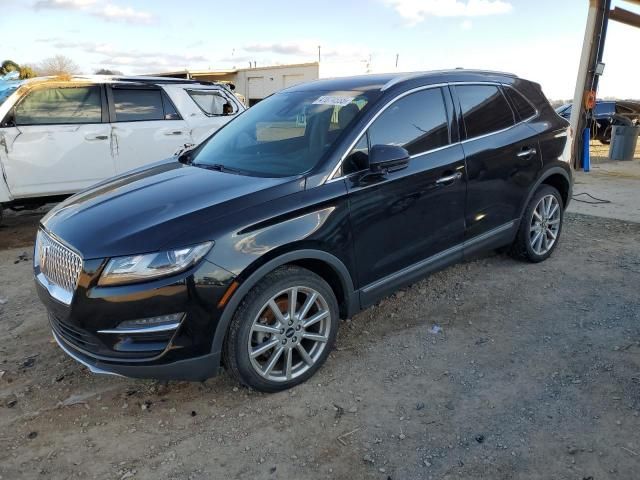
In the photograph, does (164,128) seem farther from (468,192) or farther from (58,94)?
(468,192)

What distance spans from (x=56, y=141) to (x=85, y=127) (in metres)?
0.41

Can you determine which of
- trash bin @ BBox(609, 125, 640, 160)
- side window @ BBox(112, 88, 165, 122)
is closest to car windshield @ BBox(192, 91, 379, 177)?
side window @ BBox(112, 88, 165, 122)

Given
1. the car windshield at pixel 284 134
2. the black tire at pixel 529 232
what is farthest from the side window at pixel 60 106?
the black tire at pixel 529 232

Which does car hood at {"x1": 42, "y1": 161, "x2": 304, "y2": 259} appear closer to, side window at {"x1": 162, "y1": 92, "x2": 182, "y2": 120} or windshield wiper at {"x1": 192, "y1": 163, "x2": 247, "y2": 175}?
windshield wiper at {"x1": 192, "y1": 163, "x2": 247, "y2": 175}

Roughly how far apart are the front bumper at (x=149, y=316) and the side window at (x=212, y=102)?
528 centimetres

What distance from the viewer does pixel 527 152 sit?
4406mm

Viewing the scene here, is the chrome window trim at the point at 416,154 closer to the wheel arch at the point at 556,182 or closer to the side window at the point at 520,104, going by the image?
the side window at the point at 520,104

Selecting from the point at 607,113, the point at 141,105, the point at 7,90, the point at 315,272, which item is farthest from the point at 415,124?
the point at 607,113

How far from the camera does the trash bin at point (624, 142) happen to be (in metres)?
13.1

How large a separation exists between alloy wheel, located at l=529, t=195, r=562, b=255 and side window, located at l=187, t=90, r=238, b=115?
479 cm

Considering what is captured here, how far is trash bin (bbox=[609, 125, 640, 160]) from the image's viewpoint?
13055 mm

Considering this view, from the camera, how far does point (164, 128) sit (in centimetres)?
700

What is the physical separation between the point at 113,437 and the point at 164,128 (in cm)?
518

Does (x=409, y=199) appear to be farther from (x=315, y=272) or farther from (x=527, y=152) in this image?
(x=527, y=152)
